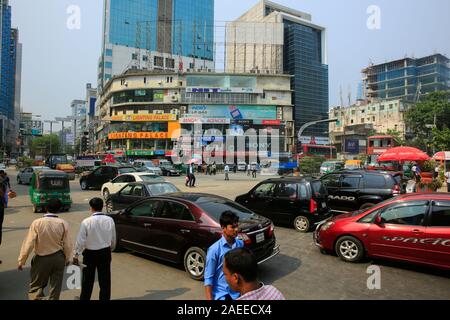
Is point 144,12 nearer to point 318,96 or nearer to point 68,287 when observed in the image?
point 318,96

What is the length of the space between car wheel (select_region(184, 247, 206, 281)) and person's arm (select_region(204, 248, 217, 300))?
225cm

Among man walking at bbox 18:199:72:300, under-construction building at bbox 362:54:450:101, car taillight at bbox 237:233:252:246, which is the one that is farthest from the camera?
under-construction building at bbox 362:54:450:101

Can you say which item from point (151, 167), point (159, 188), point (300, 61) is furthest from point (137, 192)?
point (300, 61)

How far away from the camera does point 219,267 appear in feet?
10.3

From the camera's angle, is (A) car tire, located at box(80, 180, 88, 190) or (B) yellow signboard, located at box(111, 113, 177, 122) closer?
(A) car tire, located at box(80, 180, 88, 190)

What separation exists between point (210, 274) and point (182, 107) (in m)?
62.7

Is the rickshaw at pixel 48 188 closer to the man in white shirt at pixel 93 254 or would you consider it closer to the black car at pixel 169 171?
the man in white shirt at pixel 93 254

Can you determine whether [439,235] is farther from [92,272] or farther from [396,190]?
[92,272]

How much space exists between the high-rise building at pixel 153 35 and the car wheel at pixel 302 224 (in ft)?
234

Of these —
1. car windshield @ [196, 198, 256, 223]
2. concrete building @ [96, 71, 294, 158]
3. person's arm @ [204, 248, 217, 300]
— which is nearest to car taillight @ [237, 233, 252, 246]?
car windshield @ [196, 198, 256, 223]

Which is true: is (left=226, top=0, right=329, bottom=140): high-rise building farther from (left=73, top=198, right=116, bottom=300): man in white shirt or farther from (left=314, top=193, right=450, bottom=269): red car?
(left=73, top=198, right=116, bottom=300): man in white shirt

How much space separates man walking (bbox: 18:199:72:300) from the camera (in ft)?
12.7

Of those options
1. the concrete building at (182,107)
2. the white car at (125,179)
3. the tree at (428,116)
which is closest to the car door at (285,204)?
the white car at (125,179)

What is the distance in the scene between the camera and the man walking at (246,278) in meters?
2.17
